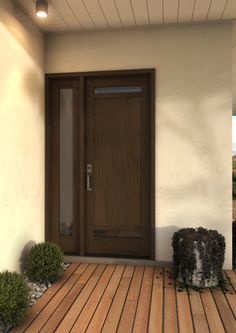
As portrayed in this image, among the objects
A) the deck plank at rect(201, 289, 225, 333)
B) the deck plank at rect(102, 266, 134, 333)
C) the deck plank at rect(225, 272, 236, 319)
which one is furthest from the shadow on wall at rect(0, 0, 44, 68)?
the deck plank at rect(225, 272, 236, 319)

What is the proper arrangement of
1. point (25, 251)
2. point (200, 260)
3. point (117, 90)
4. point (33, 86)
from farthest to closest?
point (117, 90)
point (33, 86)
point (25, 251)
point (200, 260)

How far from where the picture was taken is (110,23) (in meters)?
3.27

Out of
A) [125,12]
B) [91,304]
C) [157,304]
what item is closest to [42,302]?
[91,304]

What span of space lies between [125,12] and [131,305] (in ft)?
8.90

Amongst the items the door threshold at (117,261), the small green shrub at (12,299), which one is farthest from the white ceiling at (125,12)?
the door threshold at (117,261)

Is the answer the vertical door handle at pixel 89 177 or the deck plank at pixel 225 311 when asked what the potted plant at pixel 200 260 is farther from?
the vertical door handle at pixel 89 177

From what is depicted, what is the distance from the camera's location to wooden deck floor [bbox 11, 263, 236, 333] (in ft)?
7.18

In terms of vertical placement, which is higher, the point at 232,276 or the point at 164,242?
the point at 164,242

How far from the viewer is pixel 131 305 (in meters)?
2.50

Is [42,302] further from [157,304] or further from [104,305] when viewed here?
[157,304]

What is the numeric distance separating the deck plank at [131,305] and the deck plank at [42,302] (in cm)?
66

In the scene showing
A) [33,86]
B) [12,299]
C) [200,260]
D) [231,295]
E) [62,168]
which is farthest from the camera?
[62,168]

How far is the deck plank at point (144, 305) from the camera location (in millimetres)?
2188

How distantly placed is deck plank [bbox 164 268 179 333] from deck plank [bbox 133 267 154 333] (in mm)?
139
